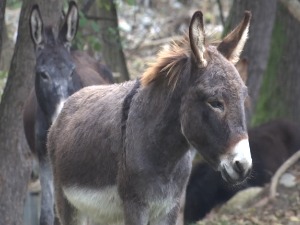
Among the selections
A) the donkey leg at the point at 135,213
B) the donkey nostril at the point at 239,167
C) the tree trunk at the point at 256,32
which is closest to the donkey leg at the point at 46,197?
the tree trunk at the point at 256,32

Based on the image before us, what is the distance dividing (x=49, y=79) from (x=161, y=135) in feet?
11.4

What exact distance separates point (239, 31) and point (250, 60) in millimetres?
5680

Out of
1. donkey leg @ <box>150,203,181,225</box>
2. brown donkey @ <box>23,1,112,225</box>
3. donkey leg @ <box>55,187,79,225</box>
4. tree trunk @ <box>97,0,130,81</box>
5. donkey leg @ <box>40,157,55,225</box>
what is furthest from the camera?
tree trunk @ <box>97,0,130,81</box>

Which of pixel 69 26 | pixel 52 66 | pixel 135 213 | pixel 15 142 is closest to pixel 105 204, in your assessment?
pixel 135 213

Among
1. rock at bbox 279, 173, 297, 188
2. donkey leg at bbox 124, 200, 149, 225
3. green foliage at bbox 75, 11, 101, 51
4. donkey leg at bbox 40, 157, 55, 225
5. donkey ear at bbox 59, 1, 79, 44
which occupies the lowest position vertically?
rock at bbox 279, 173, 297, 188

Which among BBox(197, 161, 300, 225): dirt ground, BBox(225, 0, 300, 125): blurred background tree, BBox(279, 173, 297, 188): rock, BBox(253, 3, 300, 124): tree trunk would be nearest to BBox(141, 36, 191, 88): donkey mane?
BBox(197, 161, 300, 225): dirt ground

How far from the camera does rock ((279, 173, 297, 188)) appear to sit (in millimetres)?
11023

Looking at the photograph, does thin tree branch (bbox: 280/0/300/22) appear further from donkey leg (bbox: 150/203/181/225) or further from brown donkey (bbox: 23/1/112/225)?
donkey leg (bbox: 150/203/181/225)

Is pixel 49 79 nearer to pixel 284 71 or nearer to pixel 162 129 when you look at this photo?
pixel 162 129

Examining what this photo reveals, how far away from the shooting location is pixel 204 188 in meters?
12.5

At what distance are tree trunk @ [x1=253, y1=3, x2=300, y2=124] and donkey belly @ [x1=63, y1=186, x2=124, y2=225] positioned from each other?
7.45 m

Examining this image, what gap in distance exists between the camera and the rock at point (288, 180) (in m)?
11.0

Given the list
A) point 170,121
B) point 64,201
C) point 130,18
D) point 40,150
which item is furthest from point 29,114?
point 130,18

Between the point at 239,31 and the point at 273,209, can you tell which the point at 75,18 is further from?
the point at 239,31
